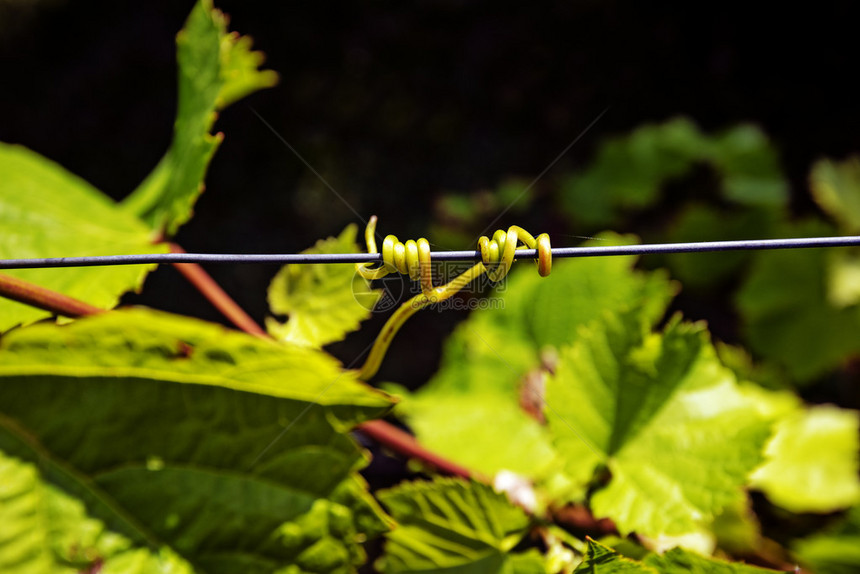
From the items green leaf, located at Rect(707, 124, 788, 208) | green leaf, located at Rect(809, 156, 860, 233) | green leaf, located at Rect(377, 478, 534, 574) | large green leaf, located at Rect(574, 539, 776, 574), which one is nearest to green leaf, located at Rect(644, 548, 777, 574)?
large green leaf, located at Rect(574, 539, 776, 574)

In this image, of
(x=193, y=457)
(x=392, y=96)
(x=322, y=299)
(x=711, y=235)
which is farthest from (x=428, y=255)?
(x=392, y=96)

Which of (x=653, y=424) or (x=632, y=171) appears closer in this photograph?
(x=653, y=424)

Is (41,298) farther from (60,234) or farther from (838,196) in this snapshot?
(838,196)

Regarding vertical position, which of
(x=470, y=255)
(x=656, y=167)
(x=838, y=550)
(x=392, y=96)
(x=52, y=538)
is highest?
(x=656, y=167)

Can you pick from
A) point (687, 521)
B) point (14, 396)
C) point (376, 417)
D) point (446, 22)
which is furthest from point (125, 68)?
point (687, 521)

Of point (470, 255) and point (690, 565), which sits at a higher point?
point (470, 255)

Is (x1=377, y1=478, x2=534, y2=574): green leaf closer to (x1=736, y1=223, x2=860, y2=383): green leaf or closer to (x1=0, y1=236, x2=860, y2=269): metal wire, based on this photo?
(x1=0, y1=236, x2=860, y2=269): metal wire

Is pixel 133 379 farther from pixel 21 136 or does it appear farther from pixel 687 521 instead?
pixel 21 136
